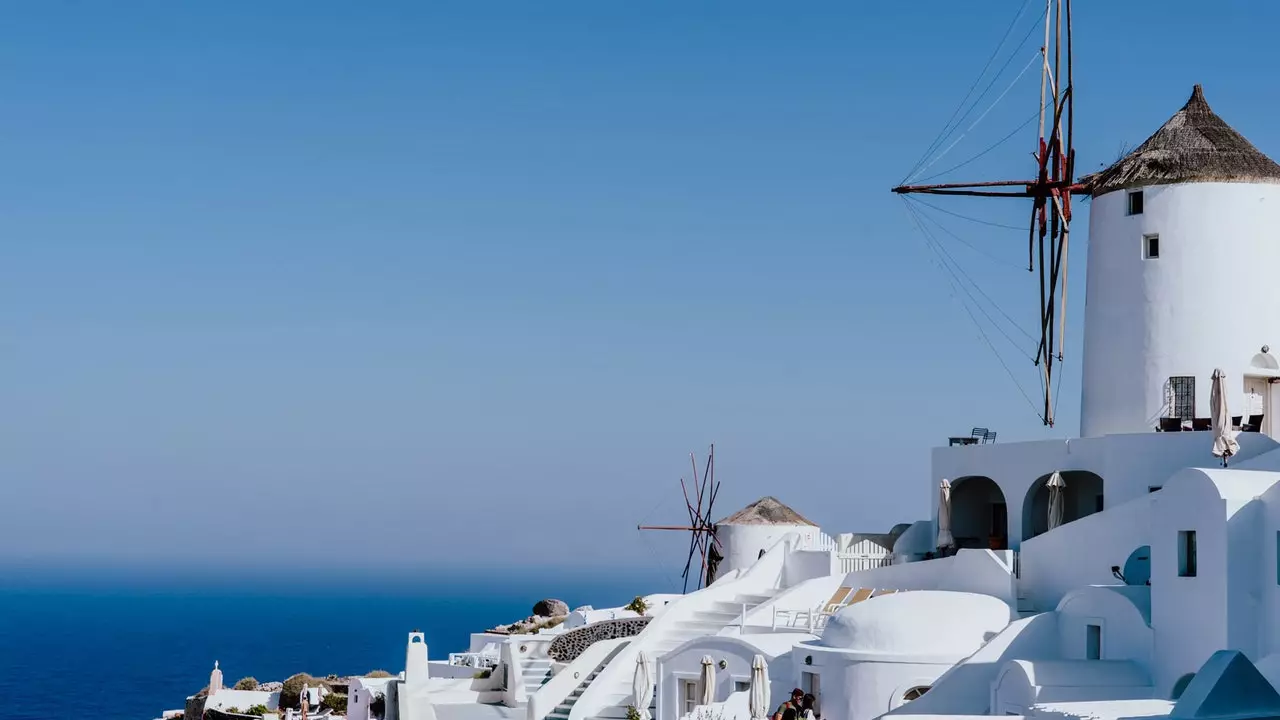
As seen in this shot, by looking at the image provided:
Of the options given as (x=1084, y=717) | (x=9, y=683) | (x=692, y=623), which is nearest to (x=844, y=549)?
(x=692, y=623)

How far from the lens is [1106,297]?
99.5 ft

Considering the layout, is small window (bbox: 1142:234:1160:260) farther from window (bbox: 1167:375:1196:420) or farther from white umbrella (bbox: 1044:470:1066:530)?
white umbrella (bbox: 1044:470:1066:530)

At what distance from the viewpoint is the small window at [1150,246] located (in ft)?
97.2

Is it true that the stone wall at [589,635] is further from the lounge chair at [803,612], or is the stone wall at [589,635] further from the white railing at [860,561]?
the lounge chair at [803,612]

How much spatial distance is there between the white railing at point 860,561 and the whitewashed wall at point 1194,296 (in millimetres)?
4819

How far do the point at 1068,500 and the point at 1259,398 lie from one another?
3805mm

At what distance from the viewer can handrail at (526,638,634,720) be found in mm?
29188

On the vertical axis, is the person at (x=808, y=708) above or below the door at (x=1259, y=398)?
below

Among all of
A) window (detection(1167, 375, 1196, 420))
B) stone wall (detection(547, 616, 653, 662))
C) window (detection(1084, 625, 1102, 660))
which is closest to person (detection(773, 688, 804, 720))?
window (detection(1084, 625, 1102, 660))

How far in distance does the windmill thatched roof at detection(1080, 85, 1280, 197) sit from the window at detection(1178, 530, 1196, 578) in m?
10.2

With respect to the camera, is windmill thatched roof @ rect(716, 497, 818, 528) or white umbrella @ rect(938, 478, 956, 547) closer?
white umbrella @ rect(938, 478, 956, 547)

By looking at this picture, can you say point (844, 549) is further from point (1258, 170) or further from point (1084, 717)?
point (1084, 717)

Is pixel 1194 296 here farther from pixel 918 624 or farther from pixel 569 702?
pixel 569 702

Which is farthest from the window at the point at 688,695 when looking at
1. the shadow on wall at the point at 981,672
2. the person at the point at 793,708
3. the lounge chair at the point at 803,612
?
the shadow on wall at the point at 981,672
